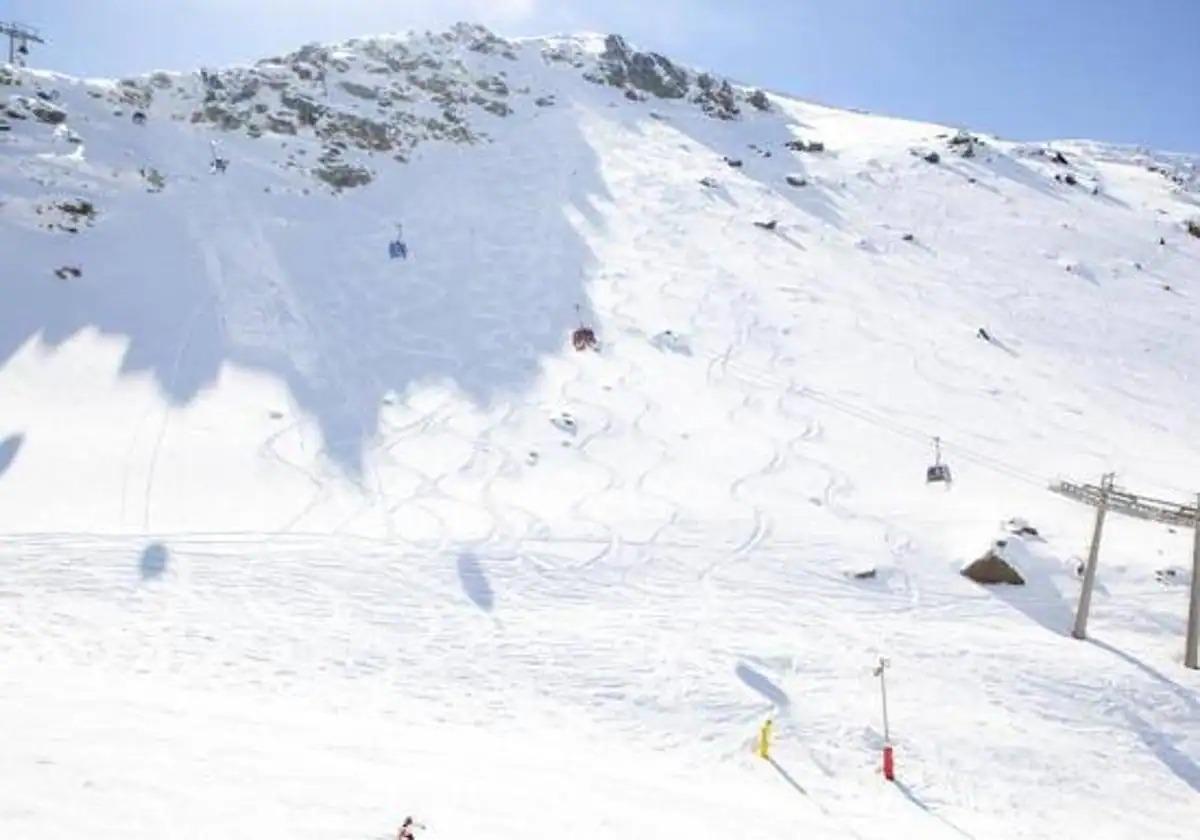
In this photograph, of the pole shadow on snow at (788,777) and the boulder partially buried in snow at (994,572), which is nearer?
the pole shadow on snow at (788,777)

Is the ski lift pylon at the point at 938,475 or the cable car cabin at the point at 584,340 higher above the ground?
the cable car cabin at the point at 584,340

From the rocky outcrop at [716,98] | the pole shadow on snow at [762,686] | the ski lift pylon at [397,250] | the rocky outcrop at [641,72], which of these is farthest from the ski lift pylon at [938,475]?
the rocky outcrop at [641,72]

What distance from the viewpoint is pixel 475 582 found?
68.5 ft

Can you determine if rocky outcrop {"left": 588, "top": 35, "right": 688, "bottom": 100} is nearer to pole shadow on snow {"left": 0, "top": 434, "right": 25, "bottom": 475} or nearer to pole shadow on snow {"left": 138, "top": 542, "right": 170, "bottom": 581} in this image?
pole shadow on snow {"left": 0, "top": 434, "right": 25, "bottom": 475}

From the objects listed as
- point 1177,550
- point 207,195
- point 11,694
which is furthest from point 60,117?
point 1177,550

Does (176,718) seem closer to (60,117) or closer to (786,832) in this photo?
(786,832)

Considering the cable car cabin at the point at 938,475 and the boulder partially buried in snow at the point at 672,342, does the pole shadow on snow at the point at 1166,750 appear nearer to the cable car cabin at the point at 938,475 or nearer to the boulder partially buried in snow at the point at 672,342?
the cable car cabin at the point at 938,475

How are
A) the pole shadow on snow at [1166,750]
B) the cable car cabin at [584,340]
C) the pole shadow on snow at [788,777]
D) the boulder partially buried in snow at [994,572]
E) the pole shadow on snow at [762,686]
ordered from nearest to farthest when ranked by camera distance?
the pole shadow on snow at [788,777] < the pole shadow on snow at [1166,750] < the pole shadow on snow at [762,686] < the boulder partially buried in snow at [994,572] < the cable car cabin at [584,340]

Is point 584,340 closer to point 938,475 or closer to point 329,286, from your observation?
point 329,286

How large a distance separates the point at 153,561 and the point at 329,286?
808 inches

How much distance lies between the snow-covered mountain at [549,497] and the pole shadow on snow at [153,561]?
0.10 meters

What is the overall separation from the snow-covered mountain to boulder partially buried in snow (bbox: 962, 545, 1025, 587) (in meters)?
0.42

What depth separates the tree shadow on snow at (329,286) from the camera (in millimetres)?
31000

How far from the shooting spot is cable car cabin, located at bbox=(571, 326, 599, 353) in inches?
1369
